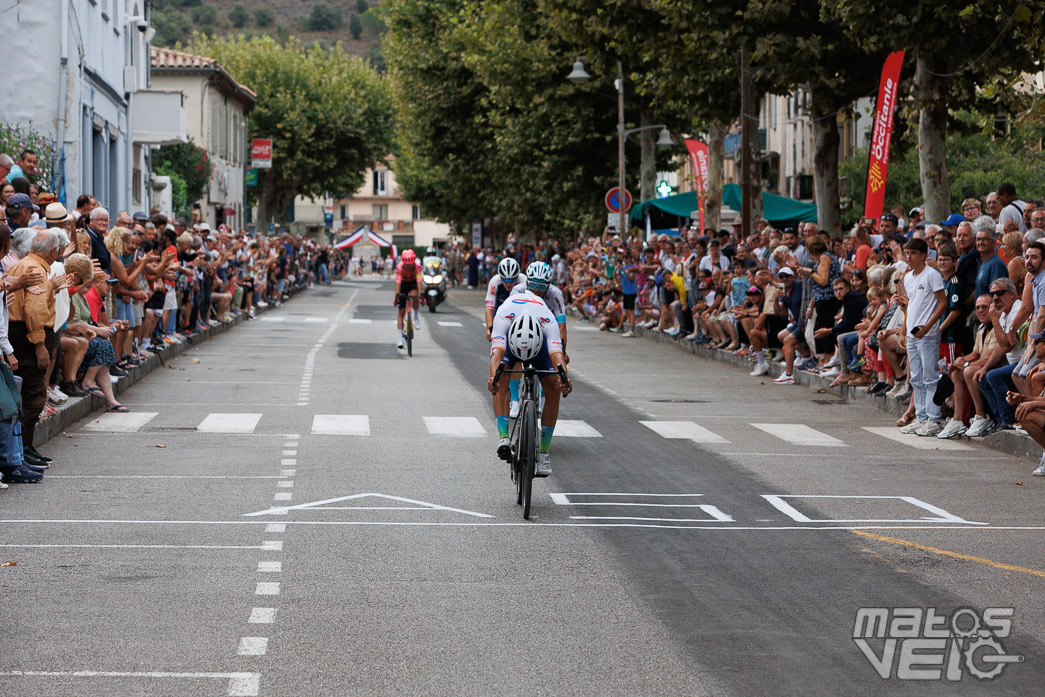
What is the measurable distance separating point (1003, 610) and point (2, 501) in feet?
Result: 22.0

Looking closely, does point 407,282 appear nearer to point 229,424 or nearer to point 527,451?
point 229,424

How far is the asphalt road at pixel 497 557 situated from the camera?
664cm

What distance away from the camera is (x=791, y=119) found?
6325 cm

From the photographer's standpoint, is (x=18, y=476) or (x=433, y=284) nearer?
(x=18, y=476)

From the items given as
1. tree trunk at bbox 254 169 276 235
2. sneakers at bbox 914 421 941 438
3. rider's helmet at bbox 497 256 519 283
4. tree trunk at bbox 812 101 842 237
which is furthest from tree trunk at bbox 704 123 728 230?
tree trunk at bbox 254 169 276 235

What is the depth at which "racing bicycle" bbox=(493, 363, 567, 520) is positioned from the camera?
35.6 feet

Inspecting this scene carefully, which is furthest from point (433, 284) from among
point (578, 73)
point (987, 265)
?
point (987, 265)

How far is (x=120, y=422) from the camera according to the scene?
17.0m

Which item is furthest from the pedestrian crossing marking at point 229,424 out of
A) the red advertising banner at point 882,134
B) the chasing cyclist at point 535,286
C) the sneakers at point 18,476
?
the red advertising banner at point 882,134

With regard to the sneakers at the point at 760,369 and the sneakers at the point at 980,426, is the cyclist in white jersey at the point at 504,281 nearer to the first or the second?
the sneakers at the point at 980,426

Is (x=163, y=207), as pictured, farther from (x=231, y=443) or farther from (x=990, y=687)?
(x=990, y=687)

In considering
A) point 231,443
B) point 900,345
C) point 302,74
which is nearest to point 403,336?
point 900,345

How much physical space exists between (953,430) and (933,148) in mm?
8644

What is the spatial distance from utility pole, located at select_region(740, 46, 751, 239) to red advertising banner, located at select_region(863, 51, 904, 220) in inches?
267
